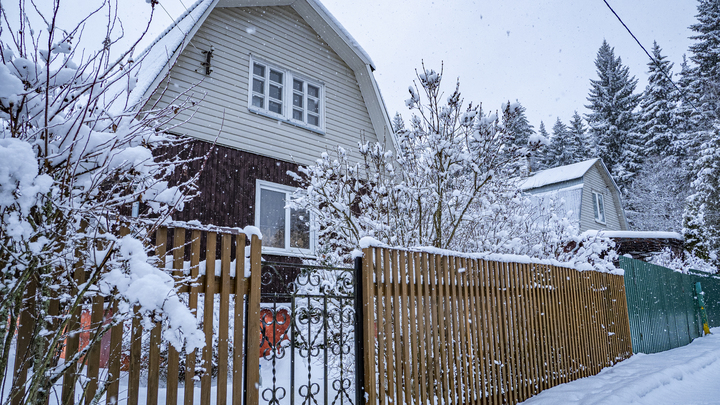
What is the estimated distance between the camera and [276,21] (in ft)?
31.0

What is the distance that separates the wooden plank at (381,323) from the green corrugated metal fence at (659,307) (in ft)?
21.8

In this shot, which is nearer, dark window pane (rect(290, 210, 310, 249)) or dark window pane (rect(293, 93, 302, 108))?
dark window pane (rect(290, 210, 310, 249))

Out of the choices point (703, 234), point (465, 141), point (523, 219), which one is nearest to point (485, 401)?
point (465, 141)

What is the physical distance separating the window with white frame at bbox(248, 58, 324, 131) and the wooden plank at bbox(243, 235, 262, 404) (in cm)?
602

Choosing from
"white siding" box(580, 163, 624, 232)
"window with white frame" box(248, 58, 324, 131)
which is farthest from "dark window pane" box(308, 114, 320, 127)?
"white siding" box(580, 163, 624, 232)

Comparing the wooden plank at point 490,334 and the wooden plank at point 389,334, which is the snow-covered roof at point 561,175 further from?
the wooden plank at point 389,334

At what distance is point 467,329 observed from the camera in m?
4.28

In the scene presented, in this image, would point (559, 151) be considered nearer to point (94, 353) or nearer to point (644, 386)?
point (644, 386)

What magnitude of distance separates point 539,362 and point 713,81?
33260 mm

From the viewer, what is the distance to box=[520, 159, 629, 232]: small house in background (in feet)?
69.1

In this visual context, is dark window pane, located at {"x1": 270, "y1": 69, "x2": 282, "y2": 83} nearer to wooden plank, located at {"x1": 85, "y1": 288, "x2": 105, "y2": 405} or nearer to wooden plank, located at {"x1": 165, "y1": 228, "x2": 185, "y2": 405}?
wooden plank, located at {"x1": 165, "y1": 228, "x2": 185, "y2": 405}

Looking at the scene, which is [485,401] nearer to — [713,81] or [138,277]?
[138,277]

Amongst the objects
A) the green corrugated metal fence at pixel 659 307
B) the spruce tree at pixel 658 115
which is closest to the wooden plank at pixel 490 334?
the green corrugated metal fence at pixel 659 307

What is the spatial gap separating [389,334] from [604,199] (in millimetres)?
23398
